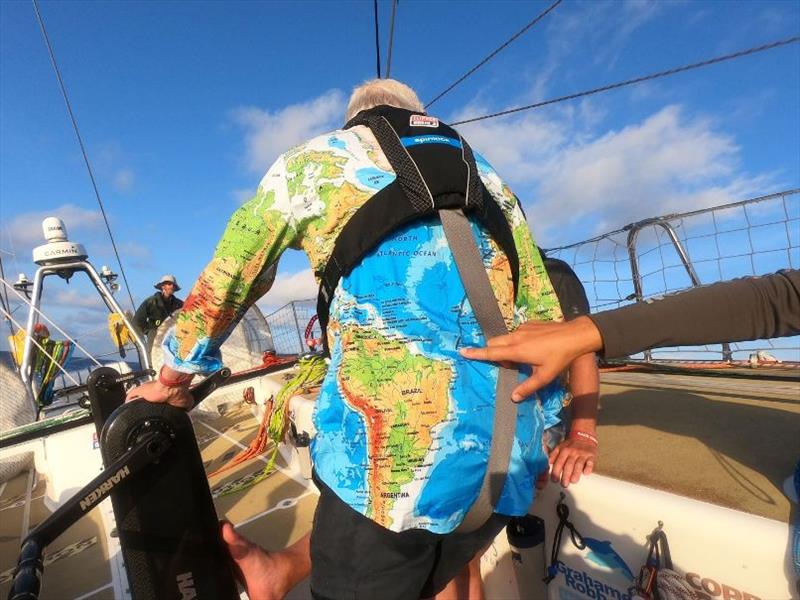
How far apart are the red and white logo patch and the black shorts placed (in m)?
0.88

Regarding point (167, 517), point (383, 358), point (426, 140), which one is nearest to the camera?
point (383, 358)

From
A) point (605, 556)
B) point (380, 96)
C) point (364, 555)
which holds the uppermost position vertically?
point (380, 96)

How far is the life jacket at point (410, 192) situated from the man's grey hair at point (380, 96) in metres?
0.11

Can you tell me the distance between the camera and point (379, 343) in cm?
94

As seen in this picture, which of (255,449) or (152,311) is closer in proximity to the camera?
(255,449)

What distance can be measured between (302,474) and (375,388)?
2548mm

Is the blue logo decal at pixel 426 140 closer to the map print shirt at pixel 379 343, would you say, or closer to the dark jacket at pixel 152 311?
the map print shirt at pixel 379 343

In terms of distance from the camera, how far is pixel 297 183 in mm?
1003

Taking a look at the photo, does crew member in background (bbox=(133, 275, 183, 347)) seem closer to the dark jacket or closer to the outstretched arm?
the dark jacket

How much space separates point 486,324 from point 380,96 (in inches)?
27.7

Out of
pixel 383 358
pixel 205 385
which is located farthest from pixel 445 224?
pixel 205 385

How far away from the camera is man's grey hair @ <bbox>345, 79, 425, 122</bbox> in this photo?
48.3 inches

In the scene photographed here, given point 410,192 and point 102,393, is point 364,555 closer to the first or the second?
point 410,192

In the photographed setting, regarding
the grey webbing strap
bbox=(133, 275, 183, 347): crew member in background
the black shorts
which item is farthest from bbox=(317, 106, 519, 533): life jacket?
bbox=(133, 275, 183, 347): crew member in background
